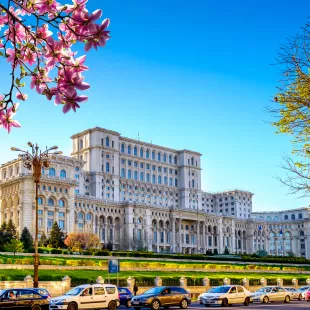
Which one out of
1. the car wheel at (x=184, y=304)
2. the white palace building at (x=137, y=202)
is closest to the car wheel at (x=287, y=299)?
the car wheel at (x=184, y=304)

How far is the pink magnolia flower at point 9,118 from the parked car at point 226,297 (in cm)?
2702

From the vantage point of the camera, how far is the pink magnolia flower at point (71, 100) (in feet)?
14.9

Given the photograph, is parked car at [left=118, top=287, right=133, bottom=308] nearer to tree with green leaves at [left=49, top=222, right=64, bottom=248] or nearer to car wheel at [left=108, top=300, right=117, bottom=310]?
car wheel at [left=108, top=300, right=117, bottom=310]

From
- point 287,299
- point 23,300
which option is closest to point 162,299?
point 23,300

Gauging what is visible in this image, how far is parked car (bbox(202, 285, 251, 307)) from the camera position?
30.5 meters

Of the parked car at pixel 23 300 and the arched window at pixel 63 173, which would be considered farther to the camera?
the arched window at pixel 63 173

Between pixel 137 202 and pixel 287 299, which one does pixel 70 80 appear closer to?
pixel 287 299

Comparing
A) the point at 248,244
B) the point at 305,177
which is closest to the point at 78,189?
the point at 248,244

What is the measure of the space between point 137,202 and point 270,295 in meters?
88.9

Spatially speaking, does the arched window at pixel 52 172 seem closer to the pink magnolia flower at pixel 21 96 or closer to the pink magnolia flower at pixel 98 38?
the pink magnolia flower at pixel 21 96

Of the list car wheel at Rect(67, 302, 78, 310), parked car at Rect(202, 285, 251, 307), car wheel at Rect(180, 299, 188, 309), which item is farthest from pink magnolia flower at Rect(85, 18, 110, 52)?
parked car at Rect(202, 285, 251, 307)

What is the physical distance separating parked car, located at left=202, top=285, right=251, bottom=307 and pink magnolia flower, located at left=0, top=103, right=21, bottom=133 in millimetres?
27025

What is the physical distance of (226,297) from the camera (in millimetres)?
30875

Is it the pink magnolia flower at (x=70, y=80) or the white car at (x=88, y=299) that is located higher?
the pink magnolia flower at (x=70, y=80)
